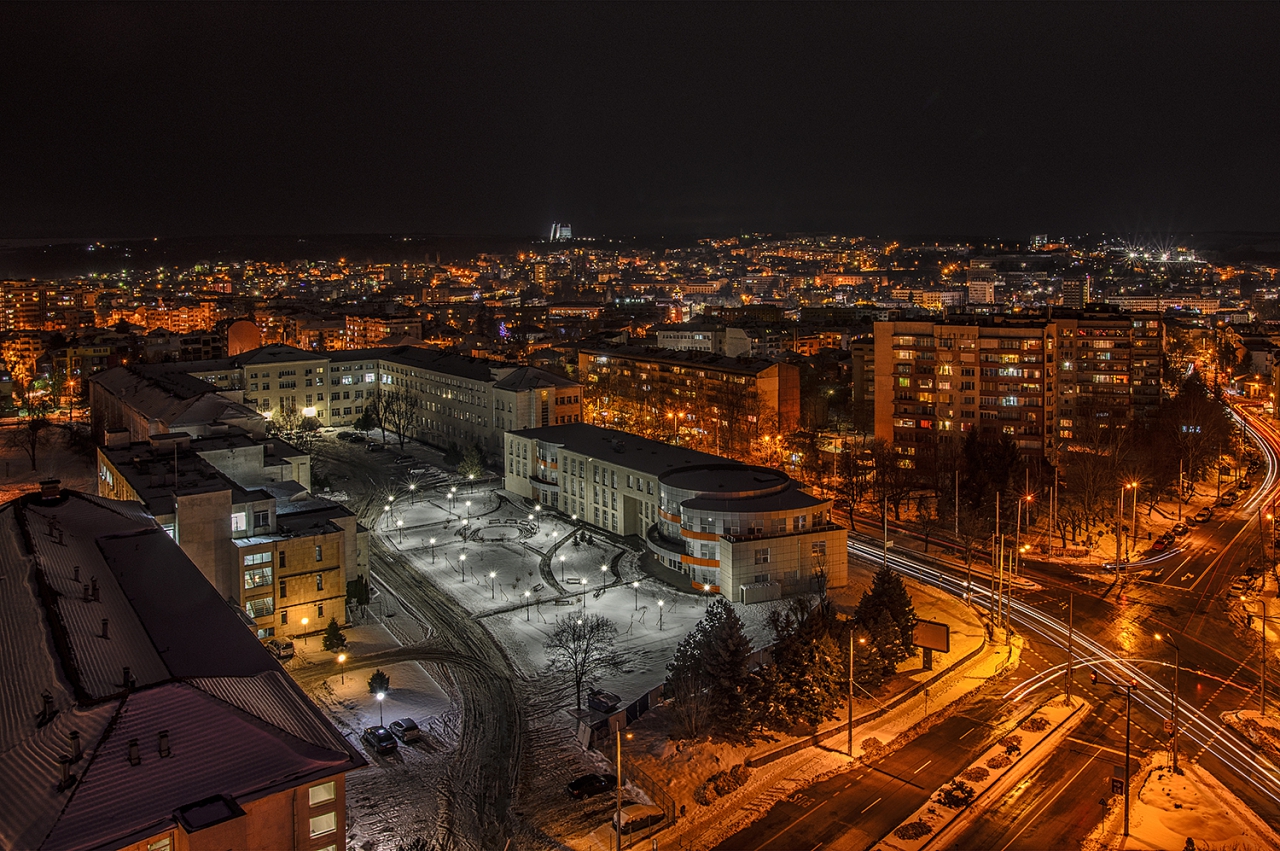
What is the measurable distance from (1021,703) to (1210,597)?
10.2 metres

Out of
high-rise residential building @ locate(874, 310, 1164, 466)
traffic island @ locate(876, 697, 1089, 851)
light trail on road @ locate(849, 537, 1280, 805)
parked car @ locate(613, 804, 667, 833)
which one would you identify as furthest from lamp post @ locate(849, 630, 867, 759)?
high-rise residential building @ locate(874, 310, 1164, 466)

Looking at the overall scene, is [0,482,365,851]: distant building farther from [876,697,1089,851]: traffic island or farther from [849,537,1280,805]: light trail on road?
[849,537,1280,805]: light trail on road

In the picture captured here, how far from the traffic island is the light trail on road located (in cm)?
184

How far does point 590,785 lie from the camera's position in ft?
50.6

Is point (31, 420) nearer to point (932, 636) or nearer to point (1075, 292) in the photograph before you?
point (932, 636)

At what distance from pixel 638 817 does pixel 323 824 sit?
5.16 metres

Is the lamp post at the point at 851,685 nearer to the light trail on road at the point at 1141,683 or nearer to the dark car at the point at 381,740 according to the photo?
the light trail on road at the point at 1141,683

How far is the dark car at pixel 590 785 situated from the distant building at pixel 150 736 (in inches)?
166

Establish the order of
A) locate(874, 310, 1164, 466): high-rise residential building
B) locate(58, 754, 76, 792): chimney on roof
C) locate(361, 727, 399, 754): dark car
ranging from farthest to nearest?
locate(874, 310, 1164, 466): high-rise residential building, locate(361, 727, 399, 754): dark car, locate(58, 754, 76, 792): chimney on roof

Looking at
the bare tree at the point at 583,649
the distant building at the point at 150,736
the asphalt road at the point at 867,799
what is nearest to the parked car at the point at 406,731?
the bare tree at the point at 583,649

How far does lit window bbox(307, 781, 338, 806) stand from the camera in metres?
11.5

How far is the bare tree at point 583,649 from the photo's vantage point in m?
19.9

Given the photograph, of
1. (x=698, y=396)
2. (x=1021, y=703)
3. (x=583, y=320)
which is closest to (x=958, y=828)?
(x=1021, y=703)

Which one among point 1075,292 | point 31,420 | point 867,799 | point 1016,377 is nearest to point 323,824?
point 867,799
